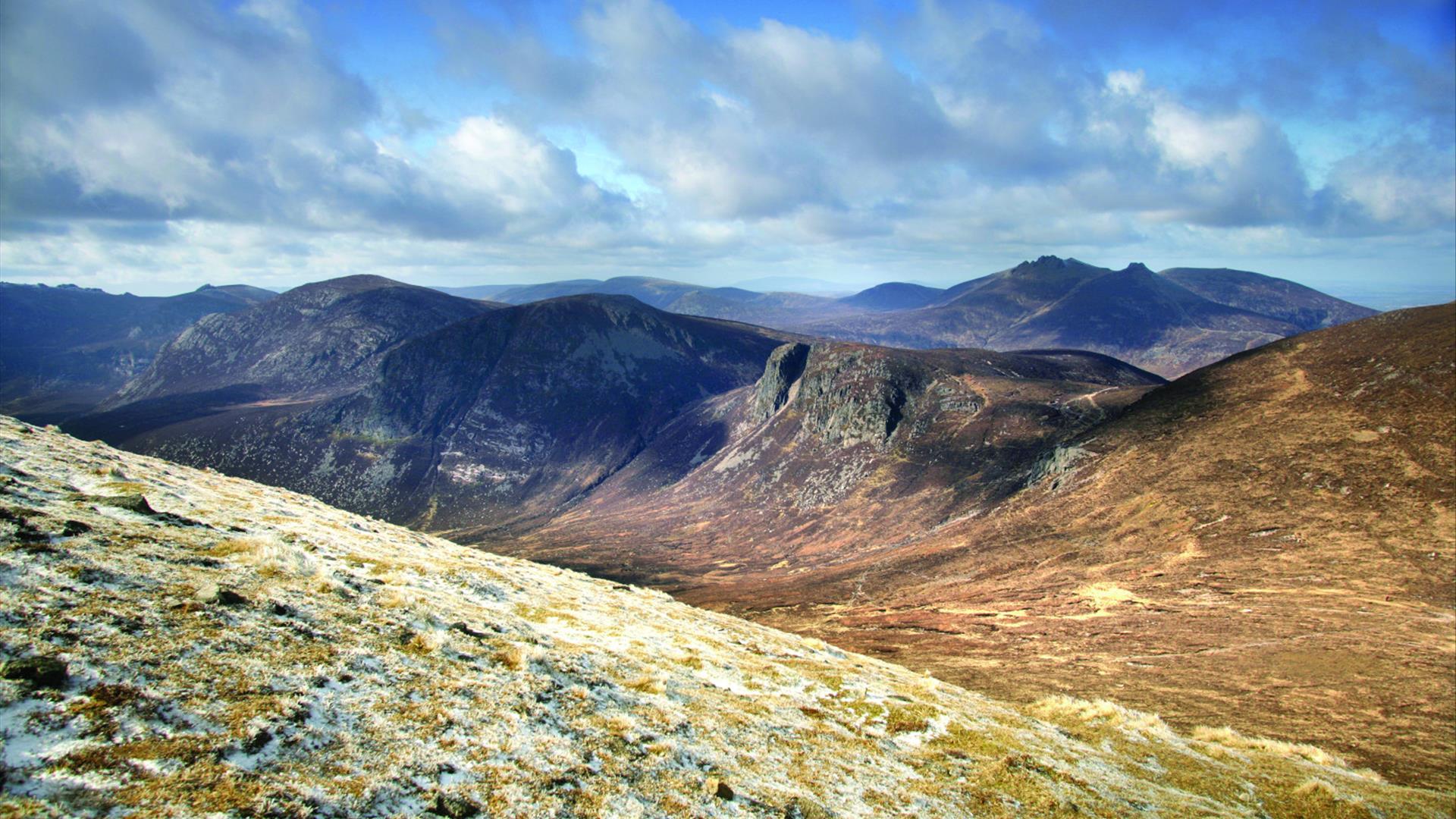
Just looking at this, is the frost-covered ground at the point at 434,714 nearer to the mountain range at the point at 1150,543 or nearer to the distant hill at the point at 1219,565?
the distant hill at the point at 1219,565

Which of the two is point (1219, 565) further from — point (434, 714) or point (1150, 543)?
point (434, 714)

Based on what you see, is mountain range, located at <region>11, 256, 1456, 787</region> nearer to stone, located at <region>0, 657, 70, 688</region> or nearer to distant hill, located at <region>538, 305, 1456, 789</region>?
distant hill, located at <region>538, 305, 1456, 789</region>

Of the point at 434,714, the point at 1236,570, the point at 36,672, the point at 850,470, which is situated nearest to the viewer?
the point at 36,672

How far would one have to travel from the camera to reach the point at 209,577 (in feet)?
50.9

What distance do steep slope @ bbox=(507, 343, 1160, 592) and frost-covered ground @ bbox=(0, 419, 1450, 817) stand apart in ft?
286

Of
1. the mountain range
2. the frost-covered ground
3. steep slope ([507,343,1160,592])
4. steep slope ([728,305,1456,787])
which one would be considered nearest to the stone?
the frost-covered ground

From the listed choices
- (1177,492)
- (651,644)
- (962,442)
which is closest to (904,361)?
(962,442)

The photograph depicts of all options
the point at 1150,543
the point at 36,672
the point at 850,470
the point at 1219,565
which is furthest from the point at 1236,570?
the point at 850,470

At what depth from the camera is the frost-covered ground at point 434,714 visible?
903cm

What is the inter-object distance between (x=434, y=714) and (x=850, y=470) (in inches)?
5518

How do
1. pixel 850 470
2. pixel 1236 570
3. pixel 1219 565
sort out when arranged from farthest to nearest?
1. pixel 850 470
2. pixel 1219 565
3. pixel 1236 570

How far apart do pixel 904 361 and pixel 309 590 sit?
537ft

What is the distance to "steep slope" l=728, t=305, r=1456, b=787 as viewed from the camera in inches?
1389

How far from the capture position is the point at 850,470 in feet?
486
